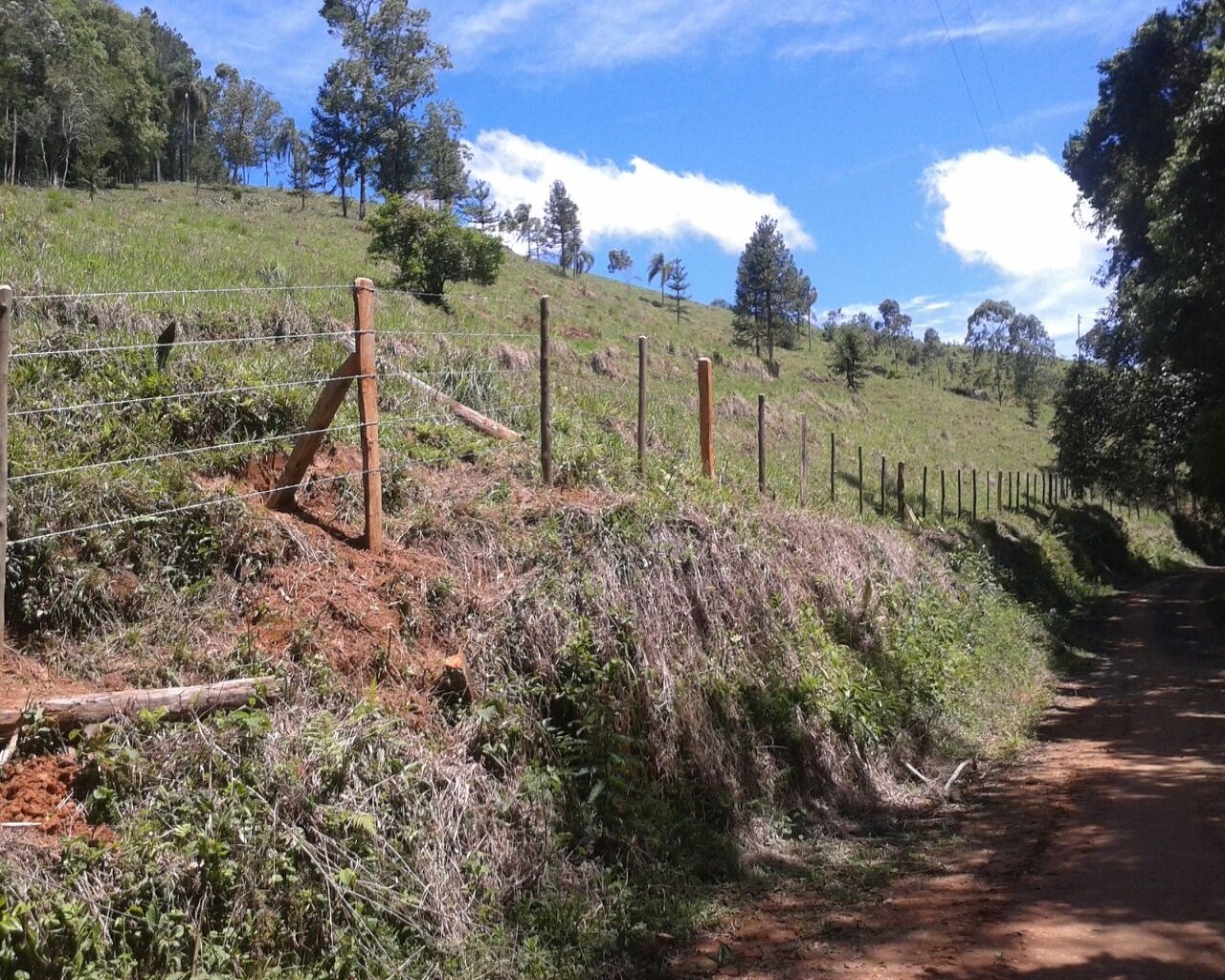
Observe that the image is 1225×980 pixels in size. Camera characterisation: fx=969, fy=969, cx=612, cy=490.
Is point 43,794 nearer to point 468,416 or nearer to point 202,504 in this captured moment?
point 202,504

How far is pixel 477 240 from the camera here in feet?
84.9

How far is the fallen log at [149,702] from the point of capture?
4219 millimetres

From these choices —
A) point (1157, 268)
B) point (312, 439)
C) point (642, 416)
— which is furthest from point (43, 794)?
point (1157, 268)

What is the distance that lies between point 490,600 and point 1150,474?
28379mm

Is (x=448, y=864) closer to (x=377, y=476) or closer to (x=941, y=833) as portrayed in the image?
(x=377, y=476)

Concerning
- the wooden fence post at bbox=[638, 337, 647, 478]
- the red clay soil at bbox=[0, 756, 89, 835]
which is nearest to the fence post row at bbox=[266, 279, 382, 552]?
the red clay soil at bbox=[0, 756, 89, 835]

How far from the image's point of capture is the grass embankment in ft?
13.3

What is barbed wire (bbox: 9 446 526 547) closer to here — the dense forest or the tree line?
the tree line

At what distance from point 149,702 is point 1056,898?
15.9 feet

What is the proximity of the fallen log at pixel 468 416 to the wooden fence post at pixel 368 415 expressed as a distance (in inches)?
99.9

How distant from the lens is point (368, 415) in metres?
6.27

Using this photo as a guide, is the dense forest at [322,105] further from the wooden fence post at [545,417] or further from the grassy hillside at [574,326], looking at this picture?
the wooden fence post at [545,417]

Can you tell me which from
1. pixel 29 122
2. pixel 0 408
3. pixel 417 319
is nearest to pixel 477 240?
pixel 417 319

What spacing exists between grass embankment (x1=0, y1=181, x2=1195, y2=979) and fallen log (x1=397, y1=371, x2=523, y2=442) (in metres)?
0.54
